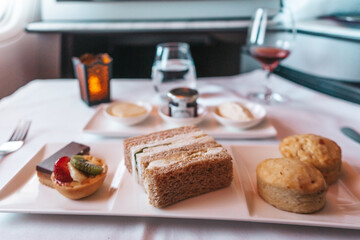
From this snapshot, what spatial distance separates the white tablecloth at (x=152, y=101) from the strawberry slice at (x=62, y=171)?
9 cm

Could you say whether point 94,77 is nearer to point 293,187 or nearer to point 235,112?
point 235,112

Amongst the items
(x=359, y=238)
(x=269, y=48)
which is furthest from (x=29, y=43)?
(x=359, y=238)

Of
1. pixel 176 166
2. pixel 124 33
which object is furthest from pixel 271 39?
pixel 124 33

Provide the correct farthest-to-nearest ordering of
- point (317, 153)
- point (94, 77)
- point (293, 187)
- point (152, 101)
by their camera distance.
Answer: point (152, 101) < point (94, 77) < point (317, 153) < point (293, 187)

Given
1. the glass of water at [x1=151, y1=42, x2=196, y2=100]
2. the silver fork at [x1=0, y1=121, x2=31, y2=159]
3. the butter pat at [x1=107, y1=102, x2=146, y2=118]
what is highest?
the glass of water at [x1=151, y1=42, x2=196, y2=100]

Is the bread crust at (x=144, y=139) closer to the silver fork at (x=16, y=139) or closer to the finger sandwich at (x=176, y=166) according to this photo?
the finger sandwich at (x=176, y=166)

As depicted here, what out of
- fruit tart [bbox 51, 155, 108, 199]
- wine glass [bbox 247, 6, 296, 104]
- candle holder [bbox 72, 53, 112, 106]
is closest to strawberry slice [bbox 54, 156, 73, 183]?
fruit tart [bbox 51, 155, 108, 199]

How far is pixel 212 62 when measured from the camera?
2500mm

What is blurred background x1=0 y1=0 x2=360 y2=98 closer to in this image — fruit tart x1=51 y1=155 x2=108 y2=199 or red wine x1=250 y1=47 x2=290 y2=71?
red wine x1=250 y1=47 x2=290 y2=71

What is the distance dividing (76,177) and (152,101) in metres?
0.73

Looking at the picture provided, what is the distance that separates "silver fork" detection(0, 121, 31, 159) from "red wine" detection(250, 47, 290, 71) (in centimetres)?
106

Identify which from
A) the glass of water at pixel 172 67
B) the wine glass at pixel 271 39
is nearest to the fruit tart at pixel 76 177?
the glass of water at pixel 172 67

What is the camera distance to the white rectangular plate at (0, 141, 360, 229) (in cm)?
60

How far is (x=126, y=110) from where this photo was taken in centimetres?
109
